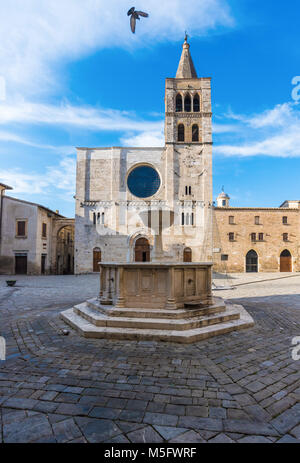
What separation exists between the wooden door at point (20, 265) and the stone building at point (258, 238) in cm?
2054

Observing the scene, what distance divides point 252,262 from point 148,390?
2827 cm

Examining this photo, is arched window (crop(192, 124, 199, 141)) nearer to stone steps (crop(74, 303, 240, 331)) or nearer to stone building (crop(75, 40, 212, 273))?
stone building (crop(75, 40, 212, 273))

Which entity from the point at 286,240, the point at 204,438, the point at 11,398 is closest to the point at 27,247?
the point at 11,398

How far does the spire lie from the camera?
30053 mm

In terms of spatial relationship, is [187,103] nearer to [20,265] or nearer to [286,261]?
[286,261]

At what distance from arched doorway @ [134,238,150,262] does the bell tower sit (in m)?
4.27

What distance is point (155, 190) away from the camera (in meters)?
27.6

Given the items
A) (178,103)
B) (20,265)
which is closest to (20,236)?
(20,265)

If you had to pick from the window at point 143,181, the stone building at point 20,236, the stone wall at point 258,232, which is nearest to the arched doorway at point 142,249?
the window at point 143,181

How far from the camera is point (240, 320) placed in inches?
238

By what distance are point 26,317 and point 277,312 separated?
7197mm

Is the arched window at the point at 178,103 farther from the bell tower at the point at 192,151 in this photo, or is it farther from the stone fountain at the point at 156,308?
the stone fountain at the point at 156,308

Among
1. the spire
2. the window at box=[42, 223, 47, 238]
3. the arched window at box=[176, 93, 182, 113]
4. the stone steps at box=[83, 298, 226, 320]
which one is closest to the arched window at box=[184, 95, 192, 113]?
the arched window at box=[176, 93, 182, 113]

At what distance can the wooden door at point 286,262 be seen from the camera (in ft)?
93.4
